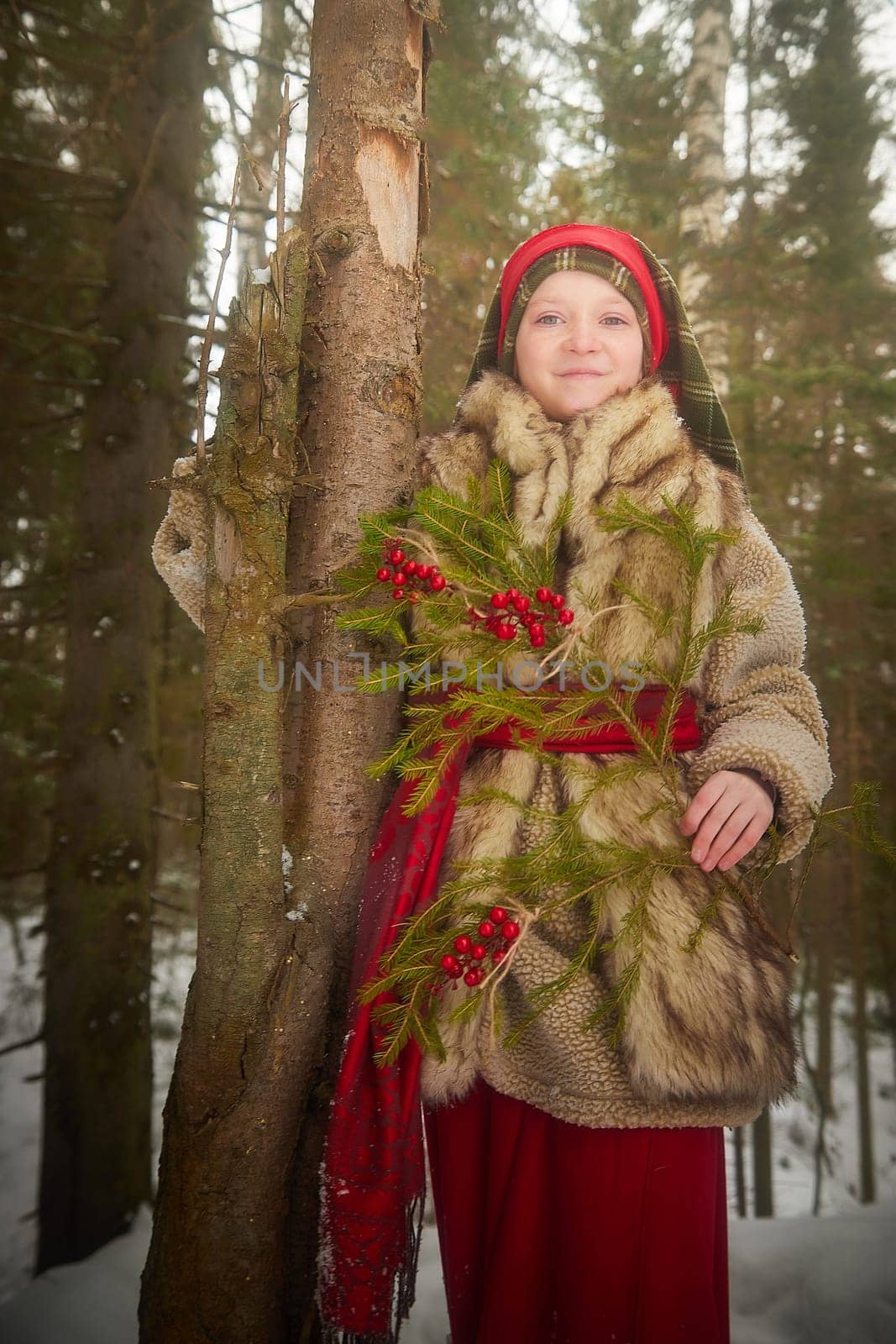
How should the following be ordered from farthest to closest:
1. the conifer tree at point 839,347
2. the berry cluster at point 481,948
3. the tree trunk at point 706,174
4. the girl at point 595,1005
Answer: the conifer tree at point 839,347
the tree trunk at point 706,174
the girl at point 595,1005
the berry cluster at point 481,948

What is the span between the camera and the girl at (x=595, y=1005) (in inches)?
55.5

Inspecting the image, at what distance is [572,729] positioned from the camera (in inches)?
54.9

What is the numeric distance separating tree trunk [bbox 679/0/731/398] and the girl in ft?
9.29

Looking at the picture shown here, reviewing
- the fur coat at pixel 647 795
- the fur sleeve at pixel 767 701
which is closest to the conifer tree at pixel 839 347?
the fur sleeve at pixel 767 701

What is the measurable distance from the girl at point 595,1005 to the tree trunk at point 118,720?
2.34 meters

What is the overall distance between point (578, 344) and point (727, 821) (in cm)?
117

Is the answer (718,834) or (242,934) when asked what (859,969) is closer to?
(718,834)

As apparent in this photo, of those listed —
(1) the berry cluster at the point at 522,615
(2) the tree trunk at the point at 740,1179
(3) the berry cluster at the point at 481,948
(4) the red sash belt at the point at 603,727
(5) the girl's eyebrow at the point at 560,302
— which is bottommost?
(2) the tree trunk at the point at 740,1179

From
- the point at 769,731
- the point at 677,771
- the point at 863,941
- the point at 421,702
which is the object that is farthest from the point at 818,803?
the point at 863,941

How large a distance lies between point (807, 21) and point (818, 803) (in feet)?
18.0

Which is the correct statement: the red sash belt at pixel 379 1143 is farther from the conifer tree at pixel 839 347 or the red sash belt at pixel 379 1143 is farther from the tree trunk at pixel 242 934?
the conifer tree at pixel 839 347

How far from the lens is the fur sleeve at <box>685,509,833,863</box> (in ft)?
4.87

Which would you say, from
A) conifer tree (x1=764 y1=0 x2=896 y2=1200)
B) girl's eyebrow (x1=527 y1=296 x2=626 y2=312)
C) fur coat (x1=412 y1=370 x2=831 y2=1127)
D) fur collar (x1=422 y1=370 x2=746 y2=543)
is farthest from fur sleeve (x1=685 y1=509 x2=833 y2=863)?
conifer tree (x1=764 y1=0 x2=896 y2=1200)

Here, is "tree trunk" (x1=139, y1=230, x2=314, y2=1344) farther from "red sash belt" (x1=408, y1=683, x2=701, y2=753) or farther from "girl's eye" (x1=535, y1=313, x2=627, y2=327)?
"girl's eye" (x1=535, y1=313, x2=627, y2=327)
